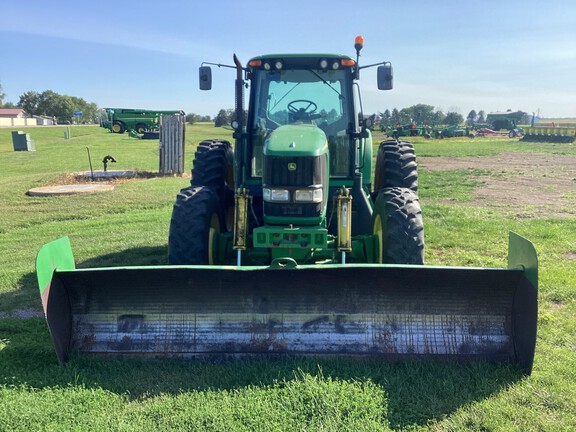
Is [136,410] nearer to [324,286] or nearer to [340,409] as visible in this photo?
[340,409]

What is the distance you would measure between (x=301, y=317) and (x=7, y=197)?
11155mm

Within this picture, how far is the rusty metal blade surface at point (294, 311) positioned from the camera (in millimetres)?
3641

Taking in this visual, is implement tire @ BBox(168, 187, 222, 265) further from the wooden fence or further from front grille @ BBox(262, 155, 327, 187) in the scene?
the wooden fence

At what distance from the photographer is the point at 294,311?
380 centimetres

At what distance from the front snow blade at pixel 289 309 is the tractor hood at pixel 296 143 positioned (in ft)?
3.91

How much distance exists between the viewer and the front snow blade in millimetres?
3631

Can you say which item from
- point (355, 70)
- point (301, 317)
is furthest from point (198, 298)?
point (355, 70)

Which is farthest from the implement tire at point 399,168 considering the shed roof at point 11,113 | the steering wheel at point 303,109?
the shed roof at point 11,113

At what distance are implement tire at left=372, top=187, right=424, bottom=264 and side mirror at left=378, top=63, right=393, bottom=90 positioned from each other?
1.60 m

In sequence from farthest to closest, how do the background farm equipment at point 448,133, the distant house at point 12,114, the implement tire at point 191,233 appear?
the distant house at point 12,114 < the background farm equipment at point 448,133 < the implement tire at point 191,233

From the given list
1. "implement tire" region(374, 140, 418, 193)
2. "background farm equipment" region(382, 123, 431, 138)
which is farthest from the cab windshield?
"background farm equipment" region(382, 123, 431, 138)

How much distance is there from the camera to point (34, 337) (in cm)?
419

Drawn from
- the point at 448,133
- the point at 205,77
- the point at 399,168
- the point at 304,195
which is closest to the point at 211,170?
the point at 205,77

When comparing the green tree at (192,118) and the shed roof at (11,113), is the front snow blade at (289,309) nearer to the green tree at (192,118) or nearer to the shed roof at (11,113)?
the green tree at (192,118)
